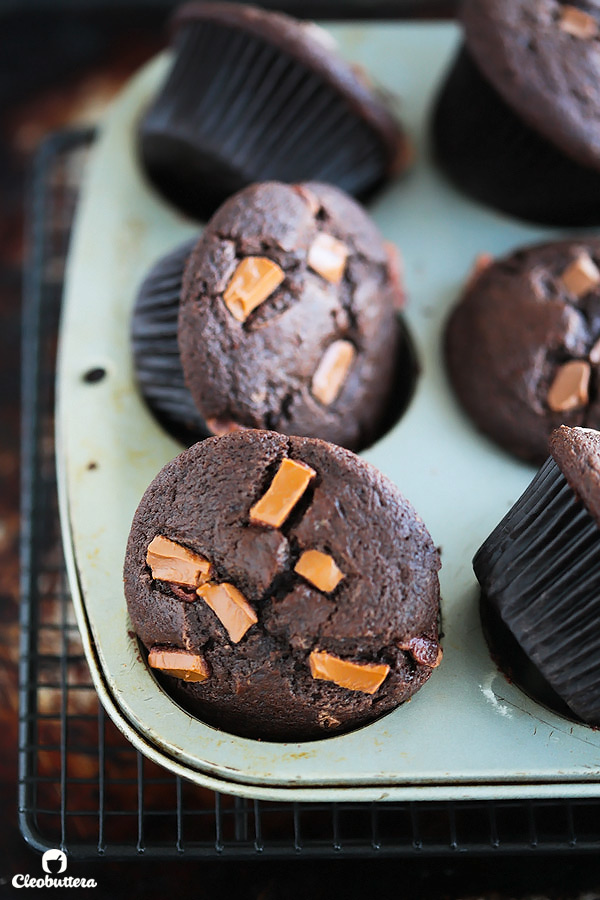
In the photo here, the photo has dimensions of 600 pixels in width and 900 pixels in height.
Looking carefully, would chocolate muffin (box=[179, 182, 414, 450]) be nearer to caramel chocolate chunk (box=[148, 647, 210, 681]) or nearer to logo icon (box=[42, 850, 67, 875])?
caramel chocolate chunk (box=[148, 647, 210, 681])

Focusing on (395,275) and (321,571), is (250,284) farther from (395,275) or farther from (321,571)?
(321,571)

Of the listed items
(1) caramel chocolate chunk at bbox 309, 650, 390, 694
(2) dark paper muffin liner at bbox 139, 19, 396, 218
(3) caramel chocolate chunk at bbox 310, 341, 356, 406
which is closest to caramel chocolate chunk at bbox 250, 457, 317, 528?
(1) caramel chocolate chunk at bbox 309, 650, 390, 694

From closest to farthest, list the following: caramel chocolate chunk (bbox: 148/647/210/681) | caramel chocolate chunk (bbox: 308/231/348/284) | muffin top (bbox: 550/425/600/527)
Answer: muffin top (bbox: 550/425/600/527)
caramel chocolate chunk (bbox: 148/647/210/681)
caramel chocolate chunk (bbox: 308/231/348/284)

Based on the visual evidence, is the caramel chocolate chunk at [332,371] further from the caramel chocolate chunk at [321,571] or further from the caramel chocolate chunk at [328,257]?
the caramel chocolate chunk at [321,571]

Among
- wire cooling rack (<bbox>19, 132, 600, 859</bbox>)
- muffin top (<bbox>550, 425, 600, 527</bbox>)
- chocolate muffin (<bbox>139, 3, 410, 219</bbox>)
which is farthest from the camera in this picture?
chocolate muffin (<bbox>139, 3, 410, 219</bbox>)

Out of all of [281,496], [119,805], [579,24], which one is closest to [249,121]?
[579,24]

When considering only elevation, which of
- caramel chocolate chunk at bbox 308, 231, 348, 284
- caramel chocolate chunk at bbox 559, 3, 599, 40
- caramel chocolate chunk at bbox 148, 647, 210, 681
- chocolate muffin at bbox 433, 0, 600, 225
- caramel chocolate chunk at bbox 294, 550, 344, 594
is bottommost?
caramel chocolate chunk at bbox 148, 647, 210, 681

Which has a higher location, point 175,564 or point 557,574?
point 557,574
